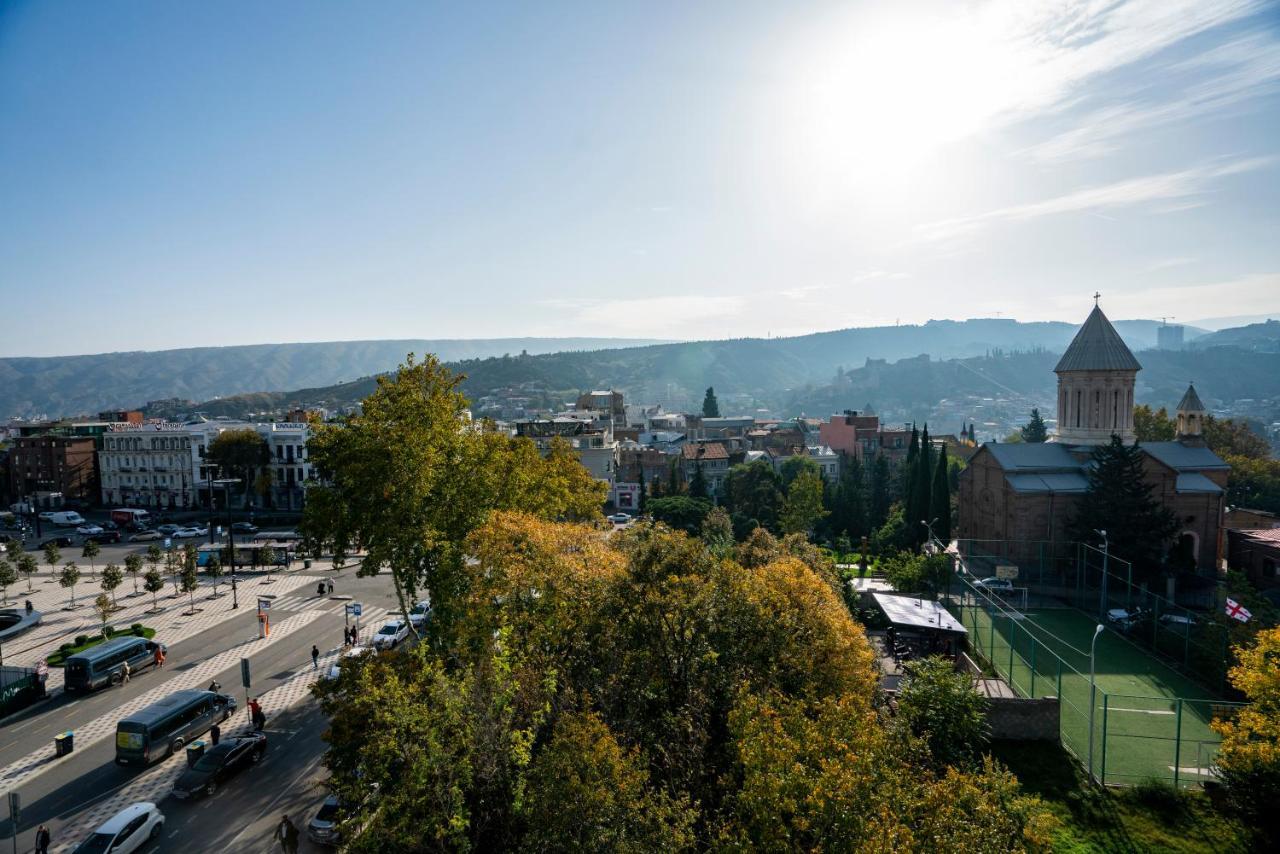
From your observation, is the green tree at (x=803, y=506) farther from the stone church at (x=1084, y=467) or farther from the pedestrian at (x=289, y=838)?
the pedestrian at (x=289, y=838)

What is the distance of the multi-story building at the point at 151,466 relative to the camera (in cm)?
7000

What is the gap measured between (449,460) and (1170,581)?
3664 cm

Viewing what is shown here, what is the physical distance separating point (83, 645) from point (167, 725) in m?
13.4

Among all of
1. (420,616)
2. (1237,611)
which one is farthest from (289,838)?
(1237,611)

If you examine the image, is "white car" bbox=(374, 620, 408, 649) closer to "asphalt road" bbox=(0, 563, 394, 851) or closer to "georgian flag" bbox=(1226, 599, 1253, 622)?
"asphalt road" bbox=(0, 563, 394, 851)

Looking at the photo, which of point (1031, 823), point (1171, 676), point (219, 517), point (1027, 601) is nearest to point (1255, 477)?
point (1027, 601)

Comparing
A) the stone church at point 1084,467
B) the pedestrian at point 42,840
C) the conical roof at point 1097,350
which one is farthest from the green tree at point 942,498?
the pedestrian at point 42,840

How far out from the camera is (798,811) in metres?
10.0

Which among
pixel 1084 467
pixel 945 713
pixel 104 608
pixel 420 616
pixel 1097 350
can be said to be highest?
pixel 1097 350

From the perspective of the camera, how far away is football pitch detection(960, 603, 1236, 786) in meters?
19.8

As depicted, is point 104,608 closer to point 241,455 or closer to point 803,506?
point 241,455

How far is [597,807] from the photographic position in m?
10.8

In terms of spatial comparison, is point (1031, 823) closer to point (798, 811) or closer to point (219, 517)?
point (798, 811)

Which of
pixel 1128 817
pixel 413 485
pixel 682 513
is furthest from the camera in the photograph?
pixel 682 513
